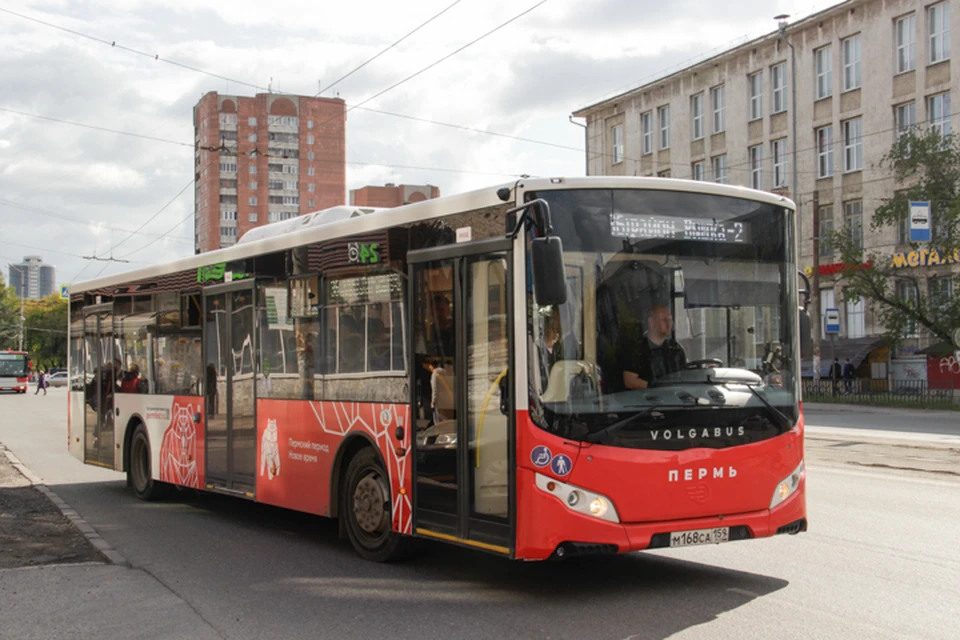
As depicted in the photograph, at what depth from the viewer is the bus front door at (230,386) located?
1088cm

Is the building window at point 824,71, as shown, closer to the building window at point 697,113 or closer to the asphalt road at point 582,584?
the building window at point 697,113

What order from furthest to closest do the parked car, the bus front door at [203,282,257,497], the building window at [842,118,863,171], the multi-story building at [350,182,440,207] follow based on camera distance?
the multi-story building at [350,182,440,207] < the parked car < the building window at [842,118,863,171] < the bus front door at [203,282,257,497]

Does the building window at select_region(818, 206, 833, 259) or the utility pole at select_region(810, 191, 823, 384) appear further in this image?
the building window at select_region(818, 206, 833, 259)

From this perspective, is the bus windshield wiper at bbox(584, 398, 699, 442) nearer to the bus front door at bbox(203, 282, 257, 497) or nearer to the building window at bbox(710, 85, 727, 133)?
the bus front door at bbox(203, 282, 257, 497)

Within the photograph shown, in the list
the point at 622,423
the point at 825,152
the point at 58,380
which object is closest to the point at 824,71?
the point at 825,152

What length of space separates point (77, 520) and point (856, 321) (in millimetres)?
41583

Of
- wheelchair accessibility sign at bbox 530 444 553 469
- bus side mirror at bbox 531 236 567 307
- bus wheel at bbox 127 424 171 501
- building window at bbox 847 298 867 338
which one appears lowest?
bus wheel at bbox 127 424 171 501

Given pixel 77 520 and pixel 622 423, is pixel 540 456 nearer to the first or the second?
pixel 622 423

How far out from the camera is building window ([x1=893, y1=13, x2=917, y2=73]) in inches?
1718

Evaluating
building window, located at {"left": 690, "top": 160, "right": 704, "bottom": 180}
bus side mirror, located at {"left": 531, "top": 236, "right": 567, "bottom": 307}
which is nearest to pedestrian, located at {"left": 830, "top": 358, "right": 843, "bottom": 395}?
building window, located at {"left": 690, "top": 160, "right": 704, "bottom": 180}

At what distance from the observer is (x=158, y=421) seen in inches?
521

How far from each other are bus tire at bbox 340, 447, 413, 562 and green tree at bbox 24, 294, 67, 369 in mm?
126228

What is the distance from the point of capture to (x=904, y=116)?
145 ft

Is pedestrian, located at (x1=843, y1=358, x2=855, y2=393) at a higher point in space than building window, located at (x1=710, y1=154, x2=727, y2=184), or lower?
lower
